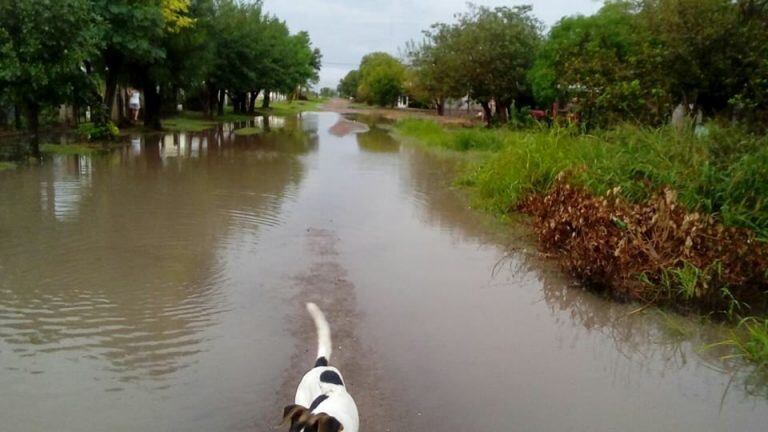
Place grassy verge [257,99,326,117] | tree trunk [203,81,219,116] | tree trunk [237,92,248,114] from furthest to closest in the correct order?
grassy verge [257,99,326,117] < tree trunk [237,92,248,114] < tree trunk [203,81,219,116]

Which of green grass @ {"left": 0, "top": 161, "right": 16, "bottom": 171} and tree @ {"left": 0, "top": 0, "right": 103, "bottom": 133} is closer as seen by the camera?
green grass @ {"left": 0, "top": 161, "right": 16, "bottom": 171}

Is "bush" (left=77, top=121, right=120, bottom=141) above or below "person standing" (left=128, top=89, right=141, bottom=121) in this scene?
below

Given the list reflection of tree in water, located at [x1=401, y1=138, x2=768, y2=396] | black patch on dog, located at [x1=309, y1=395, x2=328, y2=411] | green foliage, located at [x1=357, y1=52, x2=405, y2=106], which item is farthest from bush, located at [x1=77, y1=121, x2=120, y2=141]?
green foliage, located at [x1=357, y1=52, x2=405, y2=106]

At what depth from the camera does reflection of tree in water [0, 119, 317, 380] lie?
517cm

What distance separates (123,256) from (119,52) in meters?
16.2

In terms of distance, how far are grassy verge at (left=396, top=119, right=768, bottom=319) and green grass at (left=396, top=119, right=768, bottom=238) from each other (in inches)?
0.7

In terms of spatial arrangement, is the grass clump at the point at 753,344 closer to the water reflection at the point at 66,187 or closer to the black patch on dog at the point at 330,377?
the black patch on dog at the point at 330,377

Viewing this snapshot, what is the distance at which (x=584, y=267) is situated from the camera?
7078 mm

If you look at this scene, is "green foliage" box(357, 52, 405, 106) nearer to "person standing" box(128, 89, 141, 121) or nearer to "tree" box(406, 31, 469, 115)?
"tree" box(406, 31, 469, 115)

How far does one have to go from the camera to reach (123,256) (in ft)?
24.3

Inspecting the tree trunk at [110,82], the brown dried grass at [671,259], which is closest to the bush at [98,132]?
the tree trunk at [110,82]

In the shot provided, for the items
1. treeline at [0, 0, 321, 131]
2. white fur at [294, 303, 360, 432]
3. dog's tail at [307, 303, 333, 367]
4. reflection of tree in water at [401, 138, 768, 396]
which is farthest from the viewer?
treeline at [0, 0, 321, 131]

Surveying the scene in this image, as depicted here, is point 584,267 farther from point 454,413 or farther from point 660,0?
point 660,0

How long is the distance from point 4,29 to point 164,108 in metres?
23.5
